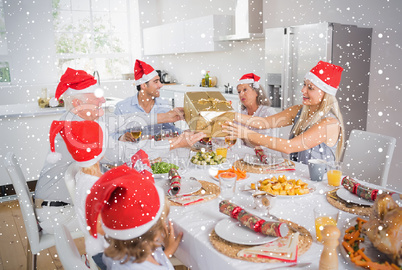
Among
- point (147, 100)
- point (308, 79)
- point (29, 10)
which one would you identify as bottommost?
point (147, 100)

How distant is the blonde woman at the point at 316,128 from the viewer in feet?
6.77

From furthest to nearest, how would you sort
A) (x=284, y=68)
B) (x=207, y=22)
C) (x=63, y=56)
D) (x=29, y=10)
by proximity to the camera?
(x=63, y=56) → (x=29, y=10) → (x=207, y=22) → (x=284, y=68)

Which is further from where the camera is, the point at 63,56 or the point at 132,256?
the point at 63,56

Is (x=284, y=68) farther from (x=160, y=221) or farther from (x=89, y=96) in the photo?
(x=160, y=221)

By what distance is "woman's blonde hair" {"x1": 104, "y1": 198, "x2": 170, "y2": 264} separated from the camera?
3.45 feet

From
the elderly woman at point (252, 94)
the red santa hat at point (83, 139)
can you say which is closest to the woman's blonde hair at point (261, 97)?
the elderly woman at point (252, 94)

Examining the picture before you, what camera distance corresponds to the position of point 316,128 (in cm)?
207

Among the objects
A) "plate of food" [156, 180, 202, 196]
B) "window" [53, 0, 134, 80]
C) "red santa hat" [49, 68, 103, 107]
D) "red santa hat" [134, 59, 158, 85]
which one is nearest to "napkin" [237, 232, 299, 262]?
"plate of food" [156, 180, 202, 196]

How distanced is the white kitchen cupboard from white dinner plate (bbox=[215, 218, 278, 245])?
3.98m

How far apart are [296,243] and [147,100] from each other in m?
2.34

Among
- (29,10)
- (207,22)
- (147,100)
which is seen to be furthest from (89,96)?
(29,10)

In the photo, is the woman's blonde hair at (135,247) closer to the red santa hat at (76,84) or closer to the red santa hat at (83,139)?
the red santa hat at (83,139)

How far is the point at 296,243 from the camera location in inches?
41.6

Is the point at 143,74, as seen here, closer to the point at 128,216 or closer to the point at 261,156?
the point at 261,156
